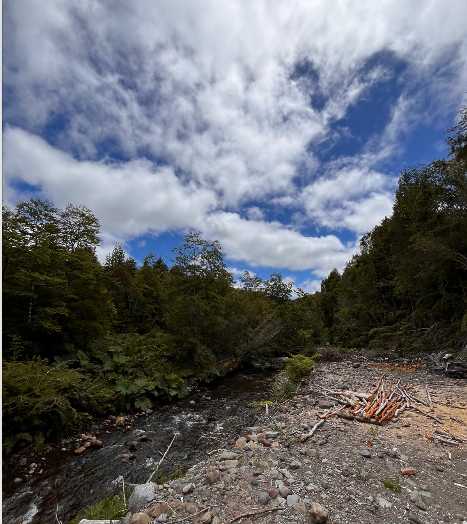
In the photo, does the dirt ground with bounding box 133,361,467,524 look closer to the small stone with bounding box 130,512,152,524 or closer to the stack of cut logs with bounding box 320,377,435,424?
the small stone with bounding box 130,512,152,524

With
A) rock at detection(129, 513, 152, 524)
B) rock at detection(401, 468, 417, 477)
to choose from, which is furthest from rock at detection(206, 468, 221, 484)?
rock at detection(401, 468, 417, 477)

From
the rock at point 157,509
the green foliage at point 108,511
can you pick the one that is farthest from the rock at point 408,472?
the green foliage at point 108,511

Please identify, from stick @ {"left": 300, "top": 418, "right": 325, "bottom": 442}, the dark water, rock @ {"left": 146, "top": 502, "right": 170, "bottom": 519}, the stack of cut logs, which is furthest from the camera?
the stack of cut logs

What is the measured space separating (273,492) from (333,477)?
105cm

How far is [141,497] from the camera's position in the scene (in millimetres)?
4473

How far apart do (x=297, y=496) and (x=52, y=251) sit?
11.0 m

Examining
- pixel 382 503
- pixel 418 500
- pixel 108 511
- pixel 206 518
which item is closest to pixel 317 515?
pixel 382 503

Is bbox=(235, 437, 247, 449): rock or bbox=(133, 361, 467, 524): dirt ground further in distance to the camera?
bbox=(235, 437, 247, 449): rock

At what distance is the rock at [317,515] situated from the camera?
3.88m

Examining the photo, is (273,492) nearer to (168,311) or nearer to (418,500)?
(418,500)

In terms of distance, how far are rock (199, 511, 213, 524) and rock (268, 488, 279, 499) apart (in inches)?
34.6

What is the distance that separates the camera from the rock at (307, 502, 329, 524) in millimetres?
3885

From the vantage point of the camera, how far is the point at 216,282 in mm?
16422

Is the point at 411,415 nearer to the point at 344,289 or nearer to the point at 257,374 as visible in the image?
the point at 257,374
